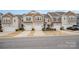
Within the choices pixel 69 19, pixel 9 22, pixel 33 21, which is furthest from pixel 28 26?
pixel 69 19

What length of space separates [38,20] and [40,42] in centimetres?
27

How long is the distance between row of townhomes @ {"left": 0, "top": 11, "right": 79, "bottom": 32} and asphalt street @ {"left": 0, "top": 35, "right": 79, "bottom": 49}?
132 mm

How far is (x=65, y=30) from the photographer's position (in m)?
2.91

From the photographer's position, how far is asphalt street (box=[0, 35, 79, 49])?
286cm

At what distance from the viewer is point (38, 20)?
292 centimetres

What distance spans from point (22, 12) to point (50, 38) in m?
0.46

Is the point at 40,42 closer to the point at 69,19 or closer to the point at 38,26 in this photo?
the point at 38,26

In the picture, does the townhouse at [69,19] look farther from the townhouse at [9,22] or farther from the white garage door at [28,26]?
the townhouse at [9,22]

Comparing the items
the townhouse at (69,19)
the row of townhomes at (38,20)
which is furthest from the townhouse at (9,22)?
the townhouse at (69,19)

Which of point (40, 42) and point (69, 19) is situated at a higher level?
point (69, 19)

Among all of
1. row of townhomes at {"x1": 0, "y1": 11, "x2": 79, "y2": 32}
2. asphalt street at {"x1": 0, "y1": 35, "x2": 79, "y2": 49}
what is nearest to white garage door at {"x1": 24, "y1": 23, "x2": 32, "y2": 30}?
row of townhomes at {"x1": 0, "y1": 11, "x2": 79, "y2": 32}

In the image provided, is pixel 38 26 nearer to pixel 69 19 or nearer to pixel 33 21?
pixel 33 21

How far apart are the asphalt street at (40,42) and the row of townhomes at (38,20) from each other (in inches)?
5.2
